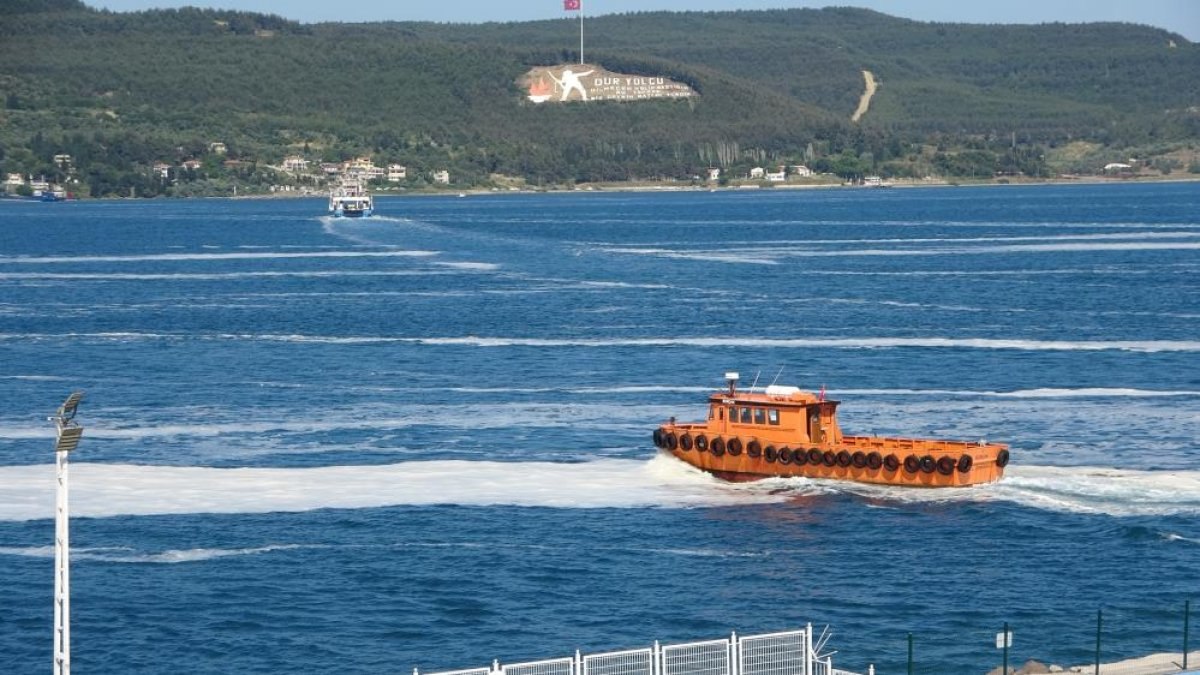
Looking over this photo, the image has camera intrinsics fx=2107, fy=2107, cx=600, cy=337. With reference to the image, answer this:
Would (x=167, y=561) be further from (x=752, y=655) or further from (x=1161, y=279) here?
(x=1161, y=279)

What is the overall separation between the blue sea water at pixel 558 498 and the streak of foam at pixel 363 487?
7.1 inches

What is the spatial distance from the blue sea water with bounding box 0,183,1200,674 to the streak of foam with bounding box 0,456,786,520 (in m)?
0.18

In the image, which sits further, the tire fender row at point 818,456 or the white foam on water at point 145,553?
the tire fender row at point 818,456

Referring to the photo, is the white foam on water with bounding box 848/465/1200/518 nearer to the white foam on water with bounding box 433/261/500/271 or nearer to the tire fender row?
the tire fender row

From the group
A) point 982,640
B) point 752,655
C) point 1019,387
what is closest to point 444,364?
point 1019,387

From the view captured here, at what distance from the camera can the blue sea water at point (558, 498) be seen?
50.4 metres

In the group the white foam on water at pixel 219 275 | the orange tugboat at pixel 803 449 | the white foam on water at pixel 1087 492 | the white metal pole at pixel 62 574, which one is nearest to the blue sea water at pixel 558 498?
the white foam on water at pixel 1087 492

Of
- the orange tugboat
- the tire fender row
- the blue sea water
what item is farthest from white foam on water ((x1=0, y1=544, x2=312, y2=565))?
the orange tugboat

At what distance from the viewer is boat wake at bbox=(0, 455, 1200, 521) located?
63.7 meters

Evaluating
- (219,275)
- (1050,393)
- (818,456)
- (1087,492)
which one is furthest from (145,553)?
(219,275)

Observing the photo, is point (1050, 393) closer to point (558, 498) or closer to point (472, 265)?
point (558, 498)

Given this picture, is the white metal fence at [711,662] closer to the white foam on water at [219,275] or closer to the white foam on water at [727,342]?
the white foam on water at [727,342]

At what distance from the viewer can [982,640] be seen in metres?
48.9

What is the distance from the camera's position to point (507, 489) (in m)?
66.7
